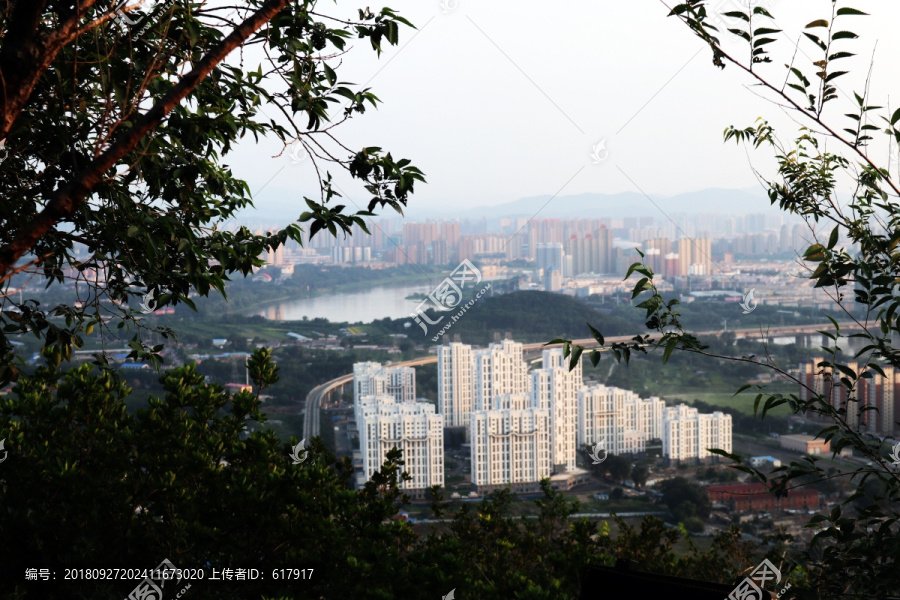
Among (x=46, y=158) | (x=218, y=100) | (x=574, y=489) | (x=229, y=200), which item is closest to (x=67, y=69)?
(x=46, y=158)

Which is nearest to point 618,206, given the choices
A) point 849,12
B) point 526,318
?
point 526,318

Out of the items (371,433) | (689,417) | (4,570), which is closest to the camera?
(4,570)

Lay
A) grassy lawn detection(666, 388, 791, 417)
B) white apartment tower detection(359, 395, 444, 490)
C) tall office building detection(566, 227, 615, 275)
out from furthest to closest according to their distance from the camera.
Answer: tall office building detection(566, 227, 615, 275) → grassy lawn detection(666, 388, 791, 417) → white apartment tower detection(359, 395, 444, 490)

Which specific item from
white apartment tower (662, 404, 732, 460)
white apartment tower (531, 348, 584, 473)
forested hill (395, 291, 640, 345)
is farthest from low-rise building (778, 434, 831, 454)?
forested hill (395, 291, 640, 345)

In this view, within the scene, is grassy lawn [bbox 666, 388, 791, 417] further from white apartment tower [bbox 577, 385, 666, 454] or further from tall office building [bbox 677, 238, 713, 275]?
tall office building [bbox 677, 238, 713, 275]

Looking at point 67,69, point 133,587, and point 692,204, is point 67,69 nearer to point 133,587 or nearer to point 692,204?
point 133,587

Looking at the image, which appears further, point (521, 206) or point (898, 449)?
point (521, 206)
